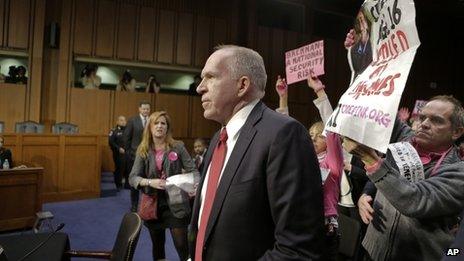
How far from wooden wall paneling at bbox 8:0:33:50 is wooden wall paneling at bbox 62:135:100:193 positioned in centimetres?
315

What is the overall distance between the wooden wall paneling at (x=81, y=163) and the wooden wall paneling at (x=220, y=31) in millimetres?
4594

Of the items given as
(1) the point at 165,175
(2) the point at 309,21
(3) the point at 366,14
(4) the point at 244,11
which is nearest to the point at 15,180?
(1) the point at 165,175

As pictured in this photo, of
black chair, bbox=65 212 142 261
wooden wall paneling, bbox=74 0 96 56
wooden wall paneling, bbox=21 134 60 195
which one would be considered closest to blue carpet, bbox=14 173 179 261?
wooden wall paneling, bbox=21 134 60 195

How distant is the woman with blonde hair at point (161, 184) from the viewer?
2.96 metres

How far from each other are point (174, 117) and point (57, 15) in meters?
3.33

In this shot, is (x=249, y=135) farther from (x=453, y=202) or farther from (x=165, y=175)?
(x=165, y=175)

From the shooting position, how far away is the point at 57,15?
8281 millimetres

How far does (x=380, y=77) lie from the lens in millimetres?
1343

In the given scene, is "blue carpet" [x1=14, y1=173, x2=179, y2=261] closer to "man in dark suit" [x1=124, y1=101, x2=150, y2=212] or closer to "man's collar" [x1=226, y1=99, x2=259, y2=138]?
"man in dark suit" [x1=124, y1=101, x2=150, y2=212]

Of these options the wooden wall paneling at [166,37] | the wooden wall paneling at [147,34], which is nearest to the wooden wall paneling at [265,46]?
the wooden wall paneling at [166,37]

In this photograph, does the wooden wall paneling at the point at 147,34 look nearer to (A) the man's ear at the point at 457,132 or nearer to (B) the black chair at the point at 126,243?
(B) the black chair at the point at 126,243

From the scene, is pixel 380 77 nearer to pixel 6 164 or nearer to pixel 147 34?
pixel 6 164

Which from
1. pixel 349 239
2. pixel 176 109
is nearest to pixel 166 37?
pixel 176 109

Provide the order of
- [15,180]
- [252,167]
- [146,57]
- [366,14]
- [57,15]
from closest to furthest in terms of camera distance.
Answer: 1. [252,167]
2. [366,14]
3. [15,180]
4. [57,15]
5. [146,57]
